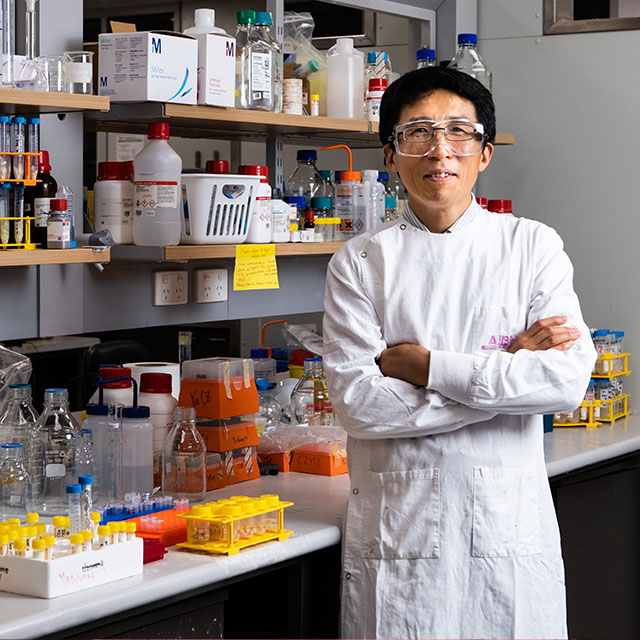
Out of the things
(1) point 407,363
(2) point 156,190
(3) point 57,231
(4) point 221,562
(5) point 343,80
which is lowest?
(4) point 221,562

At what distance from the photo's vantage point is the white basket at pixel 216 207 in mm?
2537

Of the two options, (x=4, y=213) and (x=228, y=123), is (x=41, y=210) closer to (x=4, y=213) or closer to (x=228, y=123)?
(x=4, y=213)

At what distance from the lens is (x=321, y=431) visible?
2.81m

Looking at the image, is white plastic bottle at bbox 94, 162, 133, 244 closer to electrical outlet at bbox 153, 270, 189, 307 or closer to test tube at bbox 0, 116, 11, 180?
electrical outlet at bbox 153, 270, 189, 307

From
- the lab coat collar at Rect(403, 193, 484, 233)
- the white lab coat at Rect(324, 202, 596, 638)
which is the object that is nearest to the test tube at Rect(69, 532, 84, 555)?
the white lab coat at Rect(324, 202, 596, 638)

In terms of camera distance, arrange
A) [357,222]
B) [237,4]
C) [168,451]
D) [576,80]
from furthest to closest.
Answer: [237,4] → [576,80] → [357,222] → [168,451]

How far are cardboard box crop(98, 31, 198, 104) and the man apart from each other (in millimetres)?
555

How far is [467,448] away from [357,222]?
1.15m

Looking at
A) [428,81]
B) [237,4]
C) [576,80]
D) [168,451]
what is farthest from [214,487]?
[237,4]

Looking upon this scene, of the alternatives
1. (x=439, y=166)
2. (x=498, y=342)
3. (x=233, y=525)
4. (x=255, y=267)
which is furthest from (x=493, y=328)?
(x=255, y=267)

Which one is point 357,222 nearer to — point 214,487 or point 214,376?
point 214,376

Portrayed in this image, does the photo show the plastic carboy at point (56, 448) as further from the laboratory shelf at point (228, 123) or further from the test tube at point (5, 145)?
the laboratory shelf at point (228, 123)

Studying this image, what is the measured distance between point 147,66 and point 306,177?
85cm

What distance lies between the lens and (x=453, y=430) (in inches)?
80.4
